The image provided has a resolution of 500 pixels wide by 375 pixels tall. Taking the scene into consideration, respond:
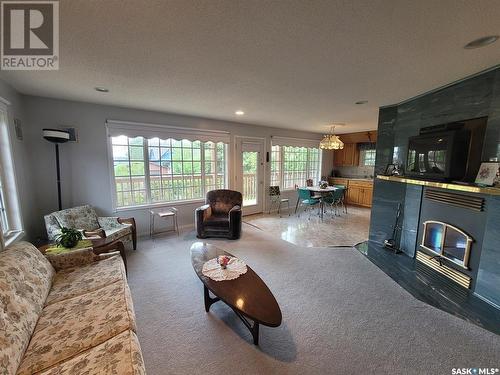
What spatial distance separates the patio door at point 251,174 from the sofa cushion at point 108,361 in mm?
4113

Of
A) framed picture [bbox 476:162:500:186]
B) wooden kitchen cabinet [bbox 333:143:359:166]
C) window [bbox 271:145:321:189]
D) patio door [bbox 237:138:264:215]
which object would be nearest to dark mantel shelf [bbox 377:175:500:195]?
framed picture [bbox 476:162:500:186]

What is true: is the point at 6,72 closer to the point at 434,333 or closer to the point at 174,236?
the point at 174,236

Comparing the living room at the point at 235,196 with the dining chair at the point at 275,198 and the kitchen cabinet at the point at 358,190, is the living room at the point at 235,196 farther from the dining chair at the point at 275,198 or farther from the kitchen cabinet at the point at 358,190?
the kitchen cabinet at the point at 358,190

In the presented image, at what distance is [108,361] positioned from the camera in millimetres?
1053

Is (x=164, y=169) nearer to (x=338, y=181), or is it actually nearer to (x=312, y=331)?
(x=312, y=331)

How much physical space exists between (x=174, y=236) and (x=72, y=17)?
129 inches

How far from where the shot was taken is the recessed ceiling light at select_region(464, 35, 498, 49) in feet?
4.80

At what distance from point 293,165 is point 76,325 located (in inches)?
232

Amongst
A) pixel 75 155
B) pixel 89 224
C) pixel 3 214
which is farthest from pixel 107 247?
pixel 75 155

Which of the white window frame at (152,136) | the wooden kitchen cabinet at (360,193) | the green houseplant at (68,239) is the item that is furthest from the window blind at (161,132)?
the wooden kitchen cabinet at (360,193)

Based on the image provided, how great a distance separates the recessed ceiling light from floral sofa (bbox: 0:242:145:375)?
3.00 m

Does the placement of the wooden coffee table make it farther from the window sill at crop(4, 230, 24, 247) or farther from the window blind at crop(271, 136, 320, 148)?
the window blind at crop(271, 136, 320, 148)

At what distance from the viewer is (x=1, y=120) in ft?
7.52

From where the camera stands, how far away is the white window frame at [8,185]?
2.34 m
